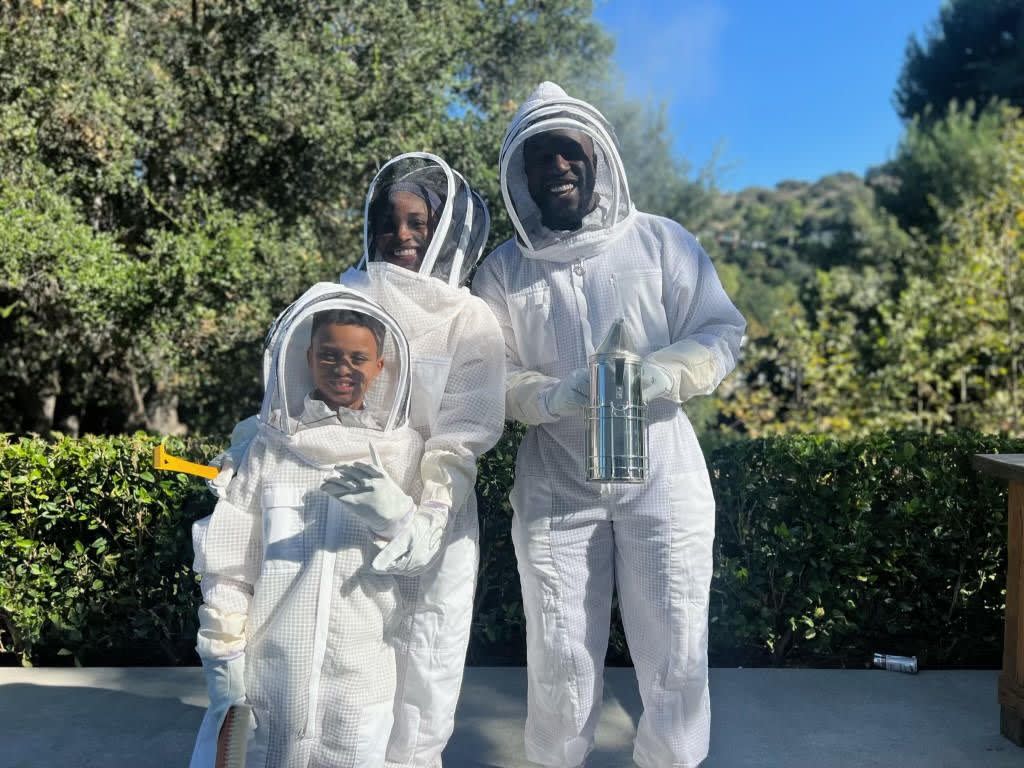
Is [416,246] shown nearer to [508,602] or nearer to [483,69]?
[508,602]

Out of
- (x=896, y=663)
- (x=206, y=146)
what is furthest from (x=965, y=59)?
(x=896, y=663)

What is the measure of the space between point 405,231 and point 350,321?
1.26 feet

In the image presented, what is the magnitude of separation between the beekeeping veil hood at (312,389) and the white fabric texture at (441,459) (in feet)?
0.39

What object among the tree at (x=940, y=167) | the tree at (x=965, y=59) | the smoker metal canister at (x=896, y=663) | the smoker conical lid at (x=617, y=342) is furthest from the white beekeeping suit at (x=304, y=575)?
the tree at (x=965, y=59)

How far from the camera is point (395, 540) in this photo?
227cm

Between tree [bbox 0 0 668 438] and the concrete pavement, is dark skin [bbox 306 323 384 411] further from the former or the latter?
tree [bbox 0 0 668 438]

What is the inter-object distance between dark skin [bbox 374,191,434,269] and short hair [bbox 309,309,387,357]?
0.93ft

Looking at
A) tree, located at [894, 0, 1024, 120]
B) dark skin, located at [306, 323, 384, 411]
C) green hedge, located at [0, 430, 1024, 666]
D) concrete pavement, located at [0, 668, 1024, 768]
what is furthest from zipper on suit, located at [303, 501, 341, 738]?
tree, located at [894, 0, 1024, 120]

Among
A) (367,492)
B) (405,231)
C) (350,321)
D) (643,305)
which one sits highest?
(405,231)

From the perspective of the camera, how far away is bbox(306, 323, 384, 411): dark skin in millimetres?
2418

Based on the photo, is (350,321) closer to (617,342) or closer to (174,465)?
(174,465)

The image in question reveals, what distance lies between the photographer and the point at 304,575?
2.31m

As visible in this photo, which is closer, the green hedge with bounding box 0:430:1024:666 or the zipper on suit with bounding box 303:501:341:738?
the zipper on suit with bounding box 303:501:341:738

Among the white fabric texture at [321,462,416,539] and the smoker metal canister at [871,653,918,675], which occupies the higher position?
the white fabric texture at [321,462,416,539]
